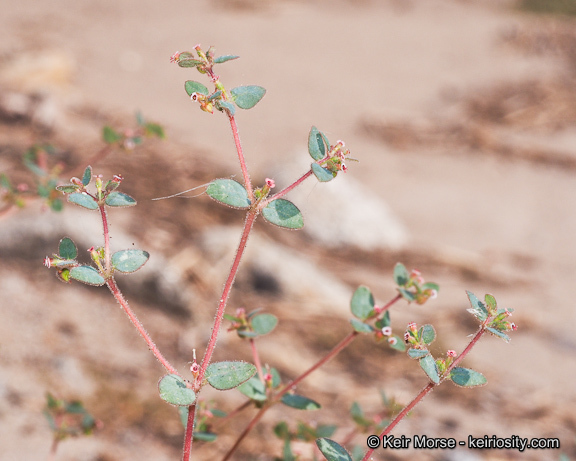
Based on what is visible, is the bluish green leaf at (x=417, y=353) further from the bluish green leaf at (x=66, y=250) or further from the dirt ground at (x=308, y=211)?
the dirt ground at (x=308, y=211)

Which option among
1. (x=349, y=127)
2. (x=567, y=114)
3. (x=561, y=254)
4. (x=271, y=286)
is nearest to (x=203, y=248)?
(x=271, y=286)

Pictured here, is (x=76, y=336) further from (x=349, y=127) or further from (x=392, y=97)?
(x=392, y=97)

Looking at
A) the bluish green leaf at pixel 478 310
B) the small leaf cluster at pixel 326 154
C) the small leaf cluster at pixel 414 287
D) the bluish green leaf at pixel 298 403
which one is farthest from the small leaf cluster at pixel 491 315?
the bluish green leaf at pixel 298 403

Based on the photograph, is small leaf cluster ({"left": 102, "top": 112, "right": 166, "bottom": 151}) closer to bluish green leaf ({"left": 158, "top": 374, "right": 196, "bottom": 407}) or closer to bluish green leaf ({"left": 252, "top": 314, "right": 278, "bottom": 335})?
bluish green leaf ({"left": 252, "top": 314, "right": 278, "bottom": 335})

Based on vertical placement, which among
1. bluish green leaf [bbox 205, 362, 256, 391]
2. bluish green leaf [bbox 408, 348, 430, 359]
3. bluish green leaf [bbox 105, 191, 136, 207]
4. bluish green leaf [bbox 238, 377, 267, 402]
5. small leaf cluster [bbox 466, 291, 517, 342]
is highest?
bluish green leaf [bbox 105, 191, 136, 207]

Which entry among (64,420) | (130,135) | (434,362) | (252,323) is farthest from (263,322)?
(130,135)

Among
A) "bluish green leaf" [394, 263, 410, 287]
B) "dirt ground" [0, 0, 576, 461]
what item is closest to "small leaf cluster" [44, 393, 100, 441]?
"dirt ground" [0, 0, 576, 461]
